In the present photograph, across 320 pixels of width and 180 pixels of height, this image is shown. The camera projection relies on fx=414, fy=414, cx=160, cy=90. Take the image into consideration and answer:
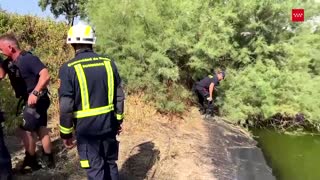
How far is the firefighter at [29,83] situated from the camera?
4527 millimetres

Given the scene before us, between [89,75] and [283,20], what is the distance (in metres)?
9.25

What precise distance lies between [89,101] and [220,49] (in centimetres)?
742

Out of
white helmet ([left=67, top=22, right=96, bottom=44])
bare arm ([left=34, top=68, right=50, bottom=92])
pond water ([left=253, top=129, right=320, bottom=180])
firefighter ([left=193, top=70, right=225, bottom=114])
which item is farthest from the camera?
firefighter ([left=193, top=70, right=225, bottom=114])

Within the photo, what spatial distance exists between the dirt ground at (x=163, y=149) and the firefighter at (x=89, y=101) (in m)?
1.33

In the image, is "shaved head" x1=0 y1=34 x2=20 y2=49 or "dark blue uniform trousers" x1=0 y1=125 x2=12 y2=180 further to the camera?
"shaved head" x1=0 y1=34 x2=20 y2=49

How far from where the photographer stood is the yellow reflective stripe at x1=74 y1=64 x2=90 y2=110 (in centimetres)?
372

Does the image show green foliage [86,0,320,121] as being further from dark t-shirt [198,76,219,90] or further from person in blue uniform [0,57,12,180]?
person in blue uniform [0,57,12,180]

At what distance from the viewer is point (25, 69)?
4.56m

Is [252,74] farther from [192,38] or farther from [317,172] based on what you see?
[317,172]

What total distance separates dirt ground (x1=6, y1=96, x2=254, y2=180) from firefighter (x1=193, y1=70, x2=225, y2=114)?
2.44 ft

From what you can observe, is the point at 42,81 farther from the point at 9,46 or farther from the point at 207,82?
the point at 207,82

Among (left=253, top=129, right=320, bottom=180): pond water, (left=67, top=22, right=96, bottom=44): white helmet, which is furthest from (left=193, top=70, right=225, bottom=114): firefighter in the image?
(left=67, top=22, right=96, bottom=44): white helmet

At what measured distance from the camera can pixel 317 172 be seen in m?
9.02

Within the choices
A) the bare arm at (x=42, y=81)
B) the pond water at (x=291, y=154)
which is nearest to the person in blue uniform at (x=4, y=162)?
the bare arm at (x=42, y=81)
